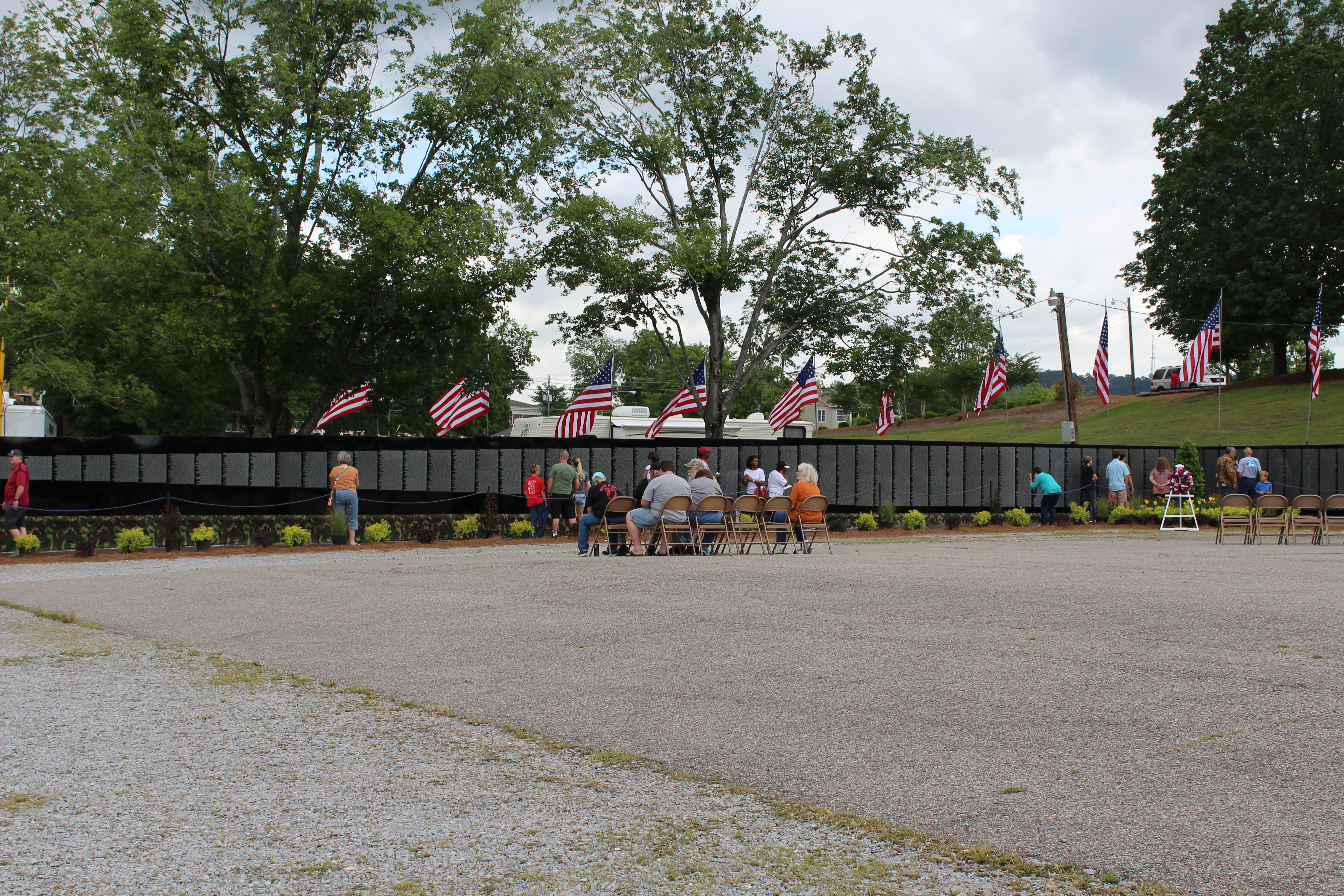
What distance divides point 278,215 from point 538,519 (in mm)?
10128

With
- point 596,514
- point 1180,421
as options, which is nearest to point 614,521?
point 596,514

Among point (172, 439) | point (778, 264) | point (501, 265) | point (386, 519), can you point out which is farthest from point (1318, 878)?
point (778, 264)

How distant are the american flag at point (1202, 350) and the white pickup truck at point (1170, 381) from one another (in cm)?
2598

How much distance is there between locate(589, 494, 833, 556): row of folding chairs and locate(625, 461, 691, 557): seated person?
55 mm

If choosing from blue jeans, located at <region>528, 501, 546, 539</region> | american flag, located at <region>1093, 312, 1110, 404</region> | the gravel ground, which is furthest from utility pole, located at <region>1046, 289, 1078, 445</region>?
the gravel ground

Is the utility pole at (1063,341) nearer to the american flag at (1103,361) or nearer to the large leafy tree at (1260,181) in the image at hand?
the american flag at (1103,361)

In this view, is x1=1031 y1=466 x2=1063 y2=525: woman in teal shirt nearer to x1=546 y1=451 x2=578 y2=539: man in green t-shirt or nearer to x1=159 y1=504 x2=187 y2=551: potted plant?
x1=546 y1=451 x2=578 y2=539: man in green t-shirt

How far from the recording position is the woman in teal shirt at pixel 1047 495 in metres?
24.8

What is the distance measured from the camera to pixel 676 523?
1526cm

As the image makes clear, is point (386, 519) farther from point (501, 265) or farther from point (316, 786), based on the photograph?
point (316, 786)

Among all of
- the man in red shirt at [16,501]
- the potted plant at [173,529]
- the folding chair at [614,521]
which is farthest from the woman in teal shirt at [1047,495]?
the man in red shirt at [16,501]

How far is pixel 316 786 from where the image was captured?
4.26 meters

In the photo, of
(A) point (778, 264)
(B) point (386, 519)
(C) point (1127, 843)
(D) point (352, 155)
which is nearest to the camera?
(C) point (1127, 843)

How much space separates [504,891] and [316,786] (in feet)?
4.66
